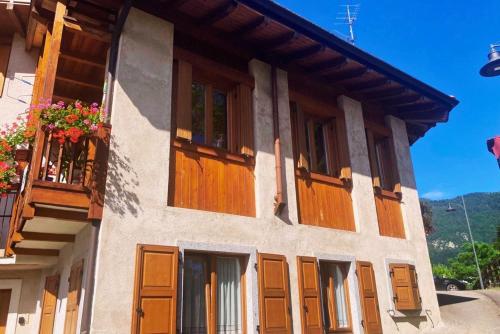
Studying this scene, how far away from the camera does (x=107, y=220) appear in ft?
20.6

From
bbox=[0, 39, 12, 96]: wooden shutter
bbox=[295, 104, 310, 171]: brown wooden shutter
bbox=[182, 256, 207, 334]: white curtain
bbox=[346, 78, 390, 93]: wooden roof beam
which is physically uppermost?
bbox=[0, 39, 12, 96]: wooden shutter

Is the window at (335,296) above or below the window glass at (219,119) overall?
below

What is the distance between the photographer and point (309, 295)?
809cm

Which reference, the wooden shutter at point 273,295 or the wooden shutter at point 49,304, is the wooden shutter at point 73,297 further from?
the wooden shutter at point 273,295

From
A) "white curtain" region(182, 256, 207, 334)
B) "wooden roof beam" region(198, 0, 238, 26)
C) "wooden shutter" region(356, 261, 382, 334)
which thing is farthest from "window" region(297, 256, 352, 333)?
"wooden roof beam" region(198, 0, 238, 26)

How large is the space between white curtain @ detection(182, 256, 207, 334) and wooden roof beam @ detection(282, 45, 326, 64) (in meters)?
4.74

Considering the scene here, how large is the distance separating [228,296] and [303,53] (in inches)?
204

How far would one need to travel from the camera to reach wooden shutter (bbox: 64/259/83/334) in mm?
6586

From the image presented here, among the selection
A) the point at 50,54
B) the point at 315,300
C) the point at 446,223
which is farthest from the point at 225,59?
the point at 446,223

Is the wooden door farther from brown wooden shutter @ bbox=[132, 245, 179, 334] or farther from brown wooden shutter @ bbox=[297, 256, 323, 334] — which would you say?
brown wooden shutter @ bbox=[297, 256, 323, 334]

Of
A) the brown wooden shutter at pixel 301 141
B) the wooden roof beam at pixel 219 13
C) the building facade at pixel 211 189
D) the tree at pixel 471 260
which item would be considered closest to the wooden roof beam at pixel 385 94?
the building facade at pixel 211 189

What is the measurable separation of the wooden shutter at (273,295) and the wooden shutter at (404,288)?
3.20 meters

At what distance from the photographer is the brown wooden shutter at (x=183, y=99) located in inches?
295

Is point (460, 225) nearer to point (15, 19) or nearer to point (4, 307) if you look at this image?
point (4, 307)
